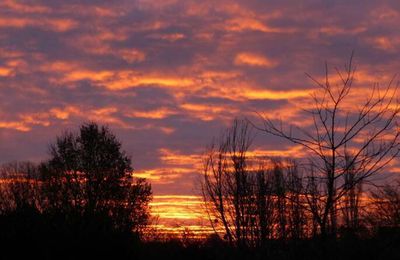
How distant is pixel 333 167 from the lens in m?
11.1

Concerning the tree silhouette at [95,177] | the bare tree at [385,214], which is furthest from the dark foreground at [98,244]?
the tree silhouette at [95,177]

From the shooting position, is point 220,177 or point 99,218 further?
point 220,177

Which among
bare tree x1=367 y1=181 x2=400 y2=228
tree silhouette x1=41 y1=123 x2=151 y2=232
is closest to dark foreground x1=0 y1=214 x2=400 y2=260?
bare tree x1=367 y1=181 x2=400 y2=228

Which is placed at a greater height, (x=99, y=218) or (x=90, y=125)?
(x=90, y=125)

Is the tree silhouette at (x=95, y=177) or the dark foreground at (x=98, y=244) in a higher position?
the tree silhouette at (x=95, y=177)

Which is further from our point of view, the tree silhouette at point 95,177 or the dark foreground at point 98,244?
the tree silhouette at point 95,177

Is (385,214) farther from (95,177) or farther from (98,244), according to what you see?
(95,177)

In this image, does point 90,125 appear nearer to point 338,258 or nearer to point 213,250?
point 213,250

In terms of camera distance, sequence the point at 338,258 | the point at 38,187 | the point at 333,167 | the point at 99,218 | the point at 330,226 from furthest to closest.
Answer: the point at 38,187, the point at 99,218, the point at 330,226, the point at 338,258, the point at 333,167

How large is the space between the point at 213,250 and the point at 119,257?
4.25 m

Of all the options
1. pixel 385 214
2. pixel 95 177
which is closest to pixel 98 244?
pixel 385 214

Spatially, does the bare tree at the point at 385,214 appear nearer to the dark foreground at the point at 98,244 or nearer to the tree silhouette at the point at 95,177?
the dark foreground at the point at 98,244

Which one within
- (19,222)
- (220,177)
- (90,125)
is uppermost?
(90,125)

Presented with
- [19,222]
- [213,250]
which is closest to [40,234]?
[19,222]
